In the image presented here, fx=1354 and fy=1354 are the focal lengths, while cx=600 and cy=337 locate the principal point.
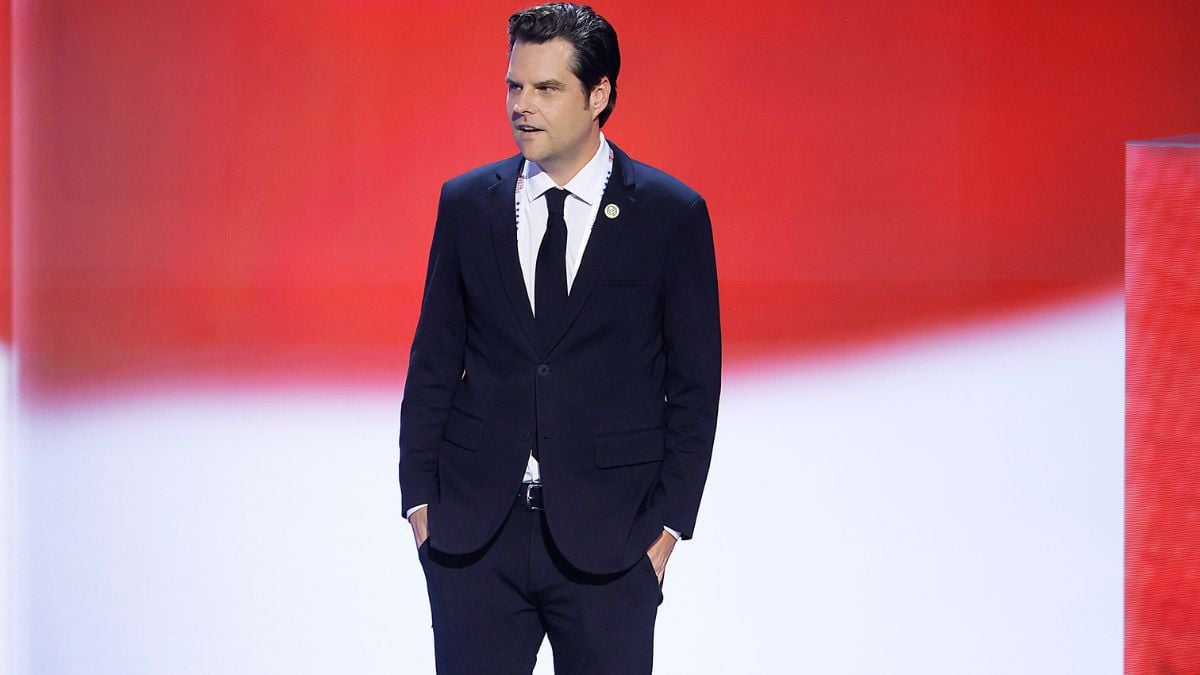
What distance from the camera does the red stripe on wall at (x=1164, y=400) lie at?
3.91 ft

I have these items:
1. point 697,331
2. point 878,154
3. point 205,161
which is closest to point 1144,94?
point 878,154

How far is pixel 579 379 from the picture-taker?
6.28ft

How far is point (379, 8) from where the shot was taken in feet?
9.31

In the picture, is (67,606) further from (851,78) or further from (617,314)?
(851,78)

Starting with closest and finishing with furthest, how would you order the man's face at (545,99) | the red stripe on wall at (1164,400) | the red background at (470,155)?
the red stripe on wall at (1164,400), the man's face at (545,99), the red background at (470,155)

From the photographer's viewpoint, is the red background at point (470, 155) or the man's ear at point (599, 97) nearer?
the man's ear at point (599, 97)

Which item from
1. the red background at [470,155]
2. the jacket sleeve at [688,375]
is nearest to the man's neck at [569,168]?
the jacket sleeve at [688,375]

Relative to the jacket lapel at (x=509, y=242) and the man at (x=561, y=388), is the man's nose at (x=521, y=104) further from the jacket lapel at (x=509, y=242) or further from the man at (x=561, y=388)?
the jacket lapel at (x=509, y=242)

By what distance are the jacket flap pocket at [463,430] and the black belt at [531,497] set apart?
93mm

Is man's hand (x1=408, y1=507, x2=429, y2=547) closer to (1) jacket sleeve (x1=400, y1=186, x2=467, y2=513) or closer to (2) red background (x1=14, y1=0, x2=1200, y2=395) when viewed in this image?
(1) jacket sleeve (x1=400, y1=186, x2=467, y2=513)

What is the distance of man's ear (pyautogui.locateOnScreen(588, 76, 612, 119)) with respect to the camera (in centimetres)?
195

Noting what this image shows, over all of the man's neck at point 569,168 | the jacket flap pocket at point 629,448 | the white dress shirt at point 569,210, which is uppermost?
the man's neck at point 569,168

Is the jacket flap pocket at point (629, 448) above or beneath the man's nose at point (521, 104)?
beneath

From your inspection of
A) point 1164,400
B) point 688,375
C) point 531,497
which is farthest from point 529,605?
point 1164,400
